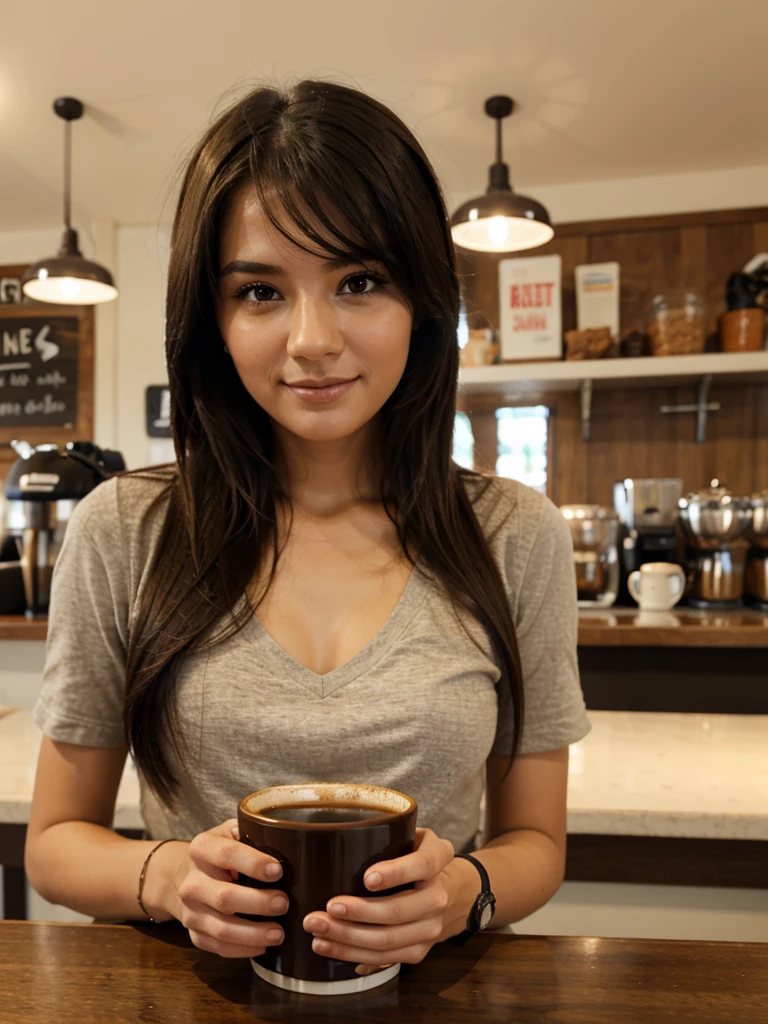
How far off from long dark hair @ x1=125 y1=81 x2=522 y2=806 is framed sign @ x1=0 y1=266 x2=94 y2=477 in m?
3.96

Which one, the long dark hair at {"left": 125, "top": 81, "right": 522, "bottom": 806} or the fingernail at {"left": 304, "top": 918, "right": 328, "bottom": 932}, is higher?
the long dark hair at {"left": 125, "top": 81, "right": 522, "bottom": 806}

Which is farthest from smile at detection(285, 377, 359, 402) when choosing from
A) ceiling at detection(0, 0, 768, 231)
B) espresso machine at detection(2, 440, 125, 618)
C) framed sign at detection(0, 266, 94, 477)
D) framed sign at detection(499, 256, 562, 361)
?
framed sign at detection(0, 266, 94, 477)

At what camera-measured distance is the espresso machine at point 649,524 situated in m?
2.65

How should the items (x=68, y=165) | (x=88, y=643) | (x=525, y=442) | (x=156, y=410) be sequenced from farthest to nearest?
1. (x=156, y=410)
2. (x=525, y=442)
3. (x=68, y=165)
4. (x=88, y=643)

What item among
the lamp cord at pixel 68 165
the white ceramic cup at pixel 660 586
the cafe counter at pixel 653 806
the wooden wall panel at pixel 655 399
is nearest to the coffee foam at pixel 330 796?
the cafe counter at pixel 653 806

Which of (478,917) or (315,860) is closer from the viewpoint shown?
(315,860)

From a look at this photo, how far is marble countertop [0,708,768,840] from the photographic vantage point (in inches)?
41.1

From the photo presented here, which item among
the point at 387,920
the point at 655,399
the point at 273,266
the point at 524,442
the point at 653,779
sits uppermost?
the point at 655,399

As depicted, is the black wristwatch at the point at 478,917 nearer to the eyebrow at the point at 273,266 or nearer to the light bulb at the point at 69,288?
the eyebrow at the point at 273,266

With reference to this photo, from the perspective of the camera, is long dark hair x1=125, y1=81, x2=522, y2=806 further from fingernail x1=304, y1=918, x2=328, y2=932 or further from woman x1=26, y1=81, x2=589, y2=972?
fingernail x1=304, y1=918, x2=328, y2=932

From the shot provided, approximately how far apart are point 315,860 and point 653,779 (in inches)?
33.1

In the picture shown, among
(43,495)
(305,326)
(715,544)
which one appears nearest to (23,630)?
(43,495)

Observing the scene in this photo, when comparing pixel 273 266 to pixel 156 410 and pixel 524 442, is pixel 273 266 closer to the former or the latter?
pixel 524 442

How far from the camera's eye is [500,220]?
8.73 feet
